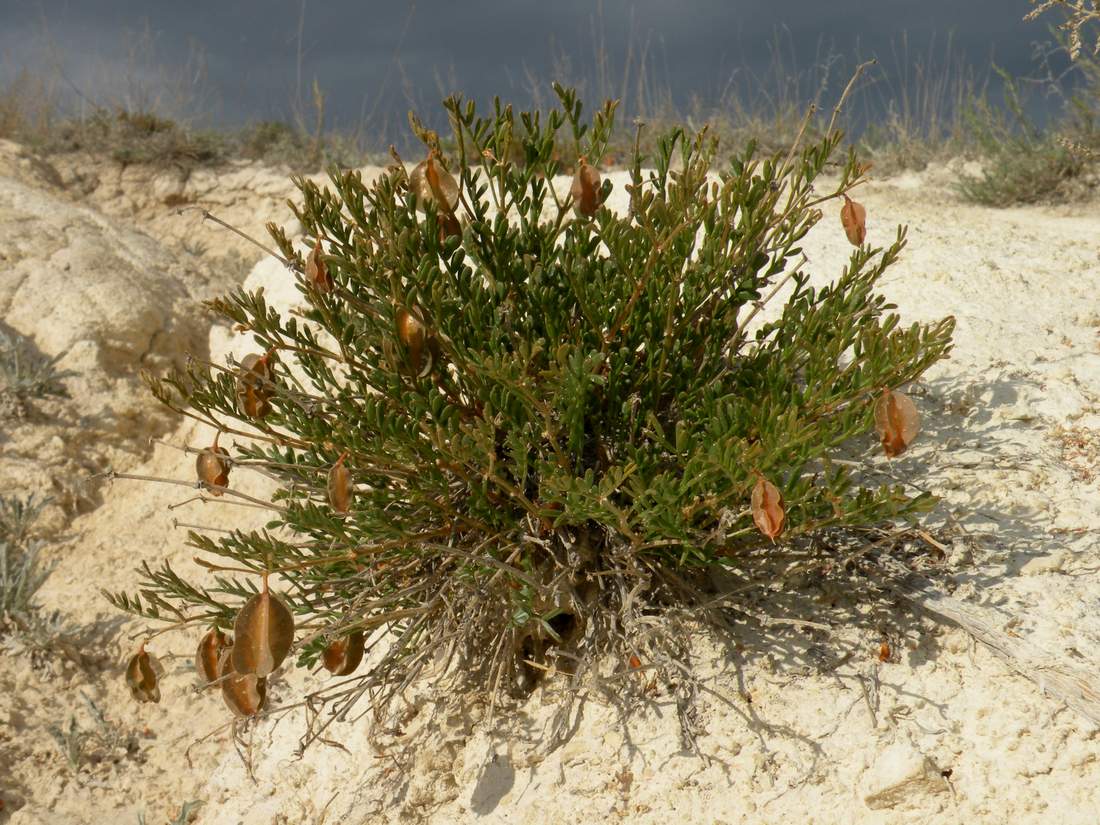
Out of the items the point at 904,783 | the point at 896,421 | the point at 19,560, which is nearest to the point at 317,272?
the point at 896,421

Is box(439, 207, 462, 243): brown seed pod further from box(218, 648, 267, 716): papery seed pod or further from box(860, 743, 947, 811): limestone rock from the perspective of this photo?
box(860, 743, 947, 811): limestone rock

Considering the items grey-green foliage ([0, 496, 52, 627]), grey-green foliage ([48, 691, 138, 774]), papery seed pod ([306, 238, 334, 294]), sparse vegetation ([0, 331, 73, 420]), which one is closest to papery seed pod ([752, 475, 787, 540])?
papery seed pod ([306, 238, 334, 294])

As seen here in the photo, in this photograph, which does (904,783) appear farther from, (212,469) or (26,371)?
(26,371)

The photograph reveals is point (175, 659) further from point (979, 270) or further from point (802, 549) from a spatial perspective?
point (979, 270)

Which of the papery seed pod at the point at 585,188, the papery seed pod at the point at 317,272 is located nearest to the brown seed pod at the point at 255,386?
the papery seed pod at the point at 317,272

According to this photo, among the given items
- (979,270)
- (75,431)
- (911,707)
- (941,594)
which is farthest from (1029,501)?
(75,431)

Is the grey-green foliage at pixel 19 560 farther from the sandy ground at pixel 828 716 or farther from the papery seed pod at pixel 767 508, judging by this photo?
the papery seed pod at pixel 767 508
